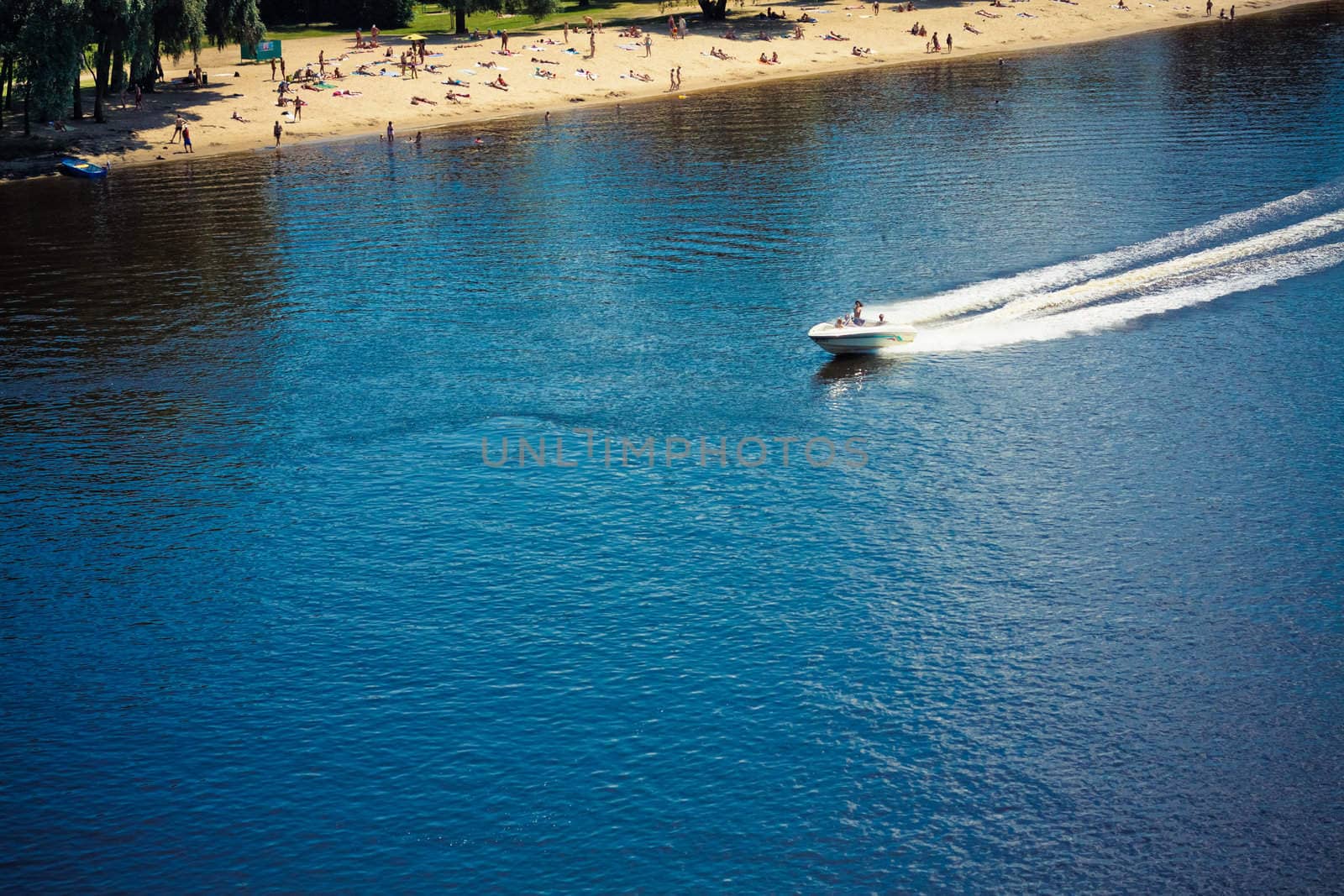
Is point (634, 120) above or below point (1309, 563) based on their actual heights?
above

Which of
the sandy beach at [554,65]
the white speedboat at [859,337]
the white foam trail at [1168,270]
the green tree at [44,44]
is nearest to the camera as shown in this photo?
the white speedboat at [859,337]

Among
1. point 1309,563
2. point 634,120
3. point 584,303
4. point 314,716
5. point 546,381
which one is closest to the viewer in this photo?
point 314,716

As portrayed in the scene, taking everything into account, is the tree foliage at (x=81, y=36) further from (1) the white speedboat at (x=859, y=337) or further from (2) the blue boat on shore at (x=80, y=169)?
(1) the white speedboat at (x=859, y=337)

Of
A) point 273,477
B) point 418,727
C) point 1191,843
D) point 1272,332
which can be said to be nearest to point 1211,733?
point 1191,843

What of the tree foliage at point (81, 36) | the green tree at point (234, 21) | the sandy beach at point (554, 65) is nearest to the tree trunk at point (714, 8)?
the sandy beach at point (554, 65)

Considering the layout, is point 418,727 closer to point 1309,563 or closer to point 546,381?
point 546,381

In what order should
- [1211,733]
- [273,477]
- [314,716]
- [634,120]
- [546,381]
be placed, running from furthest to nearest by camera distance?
[634,120] < [546,381] < [273,477] < [314,716] < [1211,733]
